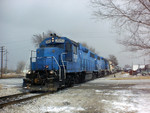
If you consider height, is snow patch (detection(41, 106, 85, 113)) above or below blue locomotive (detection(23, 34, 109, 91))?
below

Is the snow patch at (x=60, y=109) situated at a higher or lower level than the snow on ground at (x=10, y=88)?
lower

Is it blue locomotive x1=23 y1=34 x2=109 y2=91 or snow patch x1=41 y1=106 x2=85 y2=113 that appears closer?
snow patch x1=41 y1=106 x2=85 y2=113

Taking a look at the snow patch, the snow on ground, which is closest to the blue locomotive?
the snow on ground

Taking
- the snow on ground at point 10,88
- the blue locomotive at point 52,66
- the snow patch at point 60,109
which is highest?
the blue locomotive at point 52,66

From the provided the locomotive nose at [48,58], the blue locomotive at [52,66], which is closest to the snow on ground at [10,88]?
the blue locomotive at [52,66]

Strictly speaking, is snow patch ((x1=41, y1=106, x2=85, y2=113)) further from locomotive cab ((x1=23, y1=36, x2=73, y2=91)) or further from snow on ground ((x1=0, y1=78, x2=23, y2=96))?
snow on ground ((x1=0, y1=78, x2=23, y2=96))

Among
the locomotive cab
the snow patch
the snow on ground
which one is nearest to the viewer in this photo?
the snow patch

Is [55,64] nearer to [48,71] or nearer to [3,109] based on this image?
[48,71]

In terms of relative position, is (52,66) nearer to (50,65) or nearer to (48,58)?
(50,65)

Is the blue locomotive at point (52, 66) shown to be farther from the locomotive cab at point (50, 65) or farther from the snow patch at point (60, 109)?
the snow patch at point (60, 109)

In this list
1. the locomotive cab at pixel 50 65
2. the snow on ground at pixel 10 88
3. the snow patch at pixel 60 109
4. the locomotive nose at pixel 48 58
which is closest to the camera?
the snow patch at pixel 60 109

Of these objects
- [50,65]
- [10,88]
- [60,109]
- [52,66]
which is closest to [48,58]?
[50,65]

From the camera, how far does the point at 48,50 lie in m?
12.5

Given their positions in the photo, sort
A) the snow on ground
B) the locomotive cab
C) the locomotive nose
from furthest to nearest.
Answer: the locomotive nose → the snow on ground → the locomotive cab
